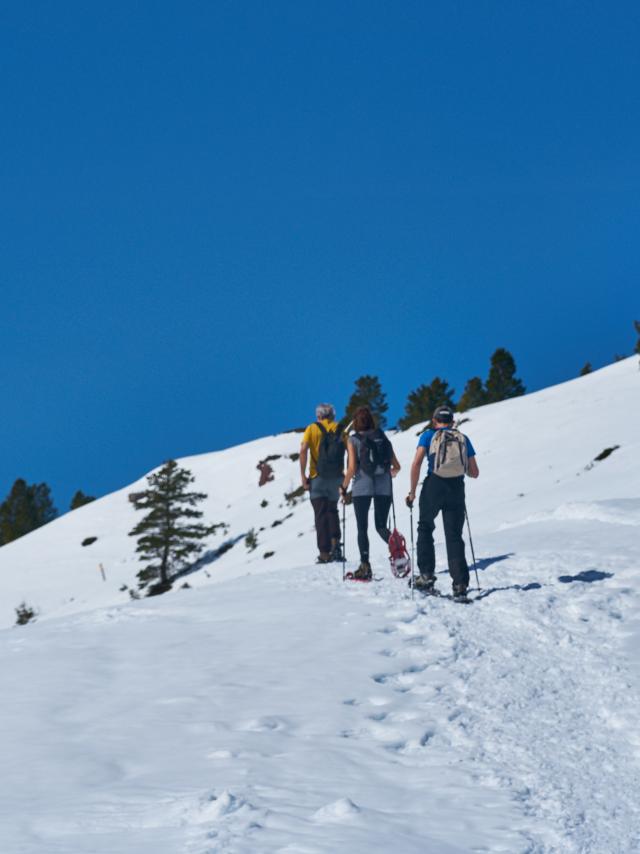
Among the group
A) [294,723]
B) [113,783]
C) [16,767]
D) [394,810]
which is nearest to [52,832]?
[113,783]

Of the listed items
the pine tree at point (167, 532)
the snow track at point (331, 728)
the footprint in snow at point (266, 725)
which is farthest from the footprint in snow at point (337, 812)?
the pine tree at point (167, 532)

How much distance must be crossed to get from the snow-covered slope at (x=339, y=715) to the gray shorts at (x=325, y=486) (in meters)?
1.17

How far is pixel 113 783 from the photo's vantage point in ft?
14.5

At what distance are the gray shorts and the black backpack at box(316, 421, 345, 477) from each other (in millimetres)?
77

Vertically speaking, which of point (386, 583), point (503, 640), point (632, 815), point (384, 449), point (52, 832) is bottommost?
point (632, 815)

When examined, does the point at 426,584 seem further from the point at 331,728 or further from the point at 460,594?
the point at 331,728

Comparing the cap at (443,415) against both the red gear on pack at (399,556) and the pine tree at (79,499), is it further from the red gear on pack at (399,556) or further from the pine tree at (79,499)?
the pine tree at (79,499)

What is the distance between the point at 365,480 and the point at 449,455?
5.84 feet

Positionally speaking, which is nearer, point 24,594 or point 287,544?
point 287,544

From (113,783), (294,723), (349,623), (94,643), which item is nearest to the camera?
(113,783)

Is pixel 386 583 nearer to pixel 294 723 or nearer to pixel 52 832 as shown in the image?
pixel 294 723

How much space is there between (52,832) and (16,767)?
103cm

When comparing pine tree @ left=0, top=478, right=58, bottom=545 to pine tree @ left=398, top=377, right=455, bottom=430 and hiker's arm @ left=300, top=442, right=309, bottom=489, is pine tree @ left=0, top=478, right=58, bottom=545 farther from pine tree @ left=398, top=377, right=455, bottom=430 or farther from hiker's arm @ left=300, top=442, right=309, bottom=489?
hiker's arm @ left=300, top=442, right=309, bottom=489

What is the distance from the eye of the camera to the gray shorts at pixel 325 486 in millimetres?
12508
